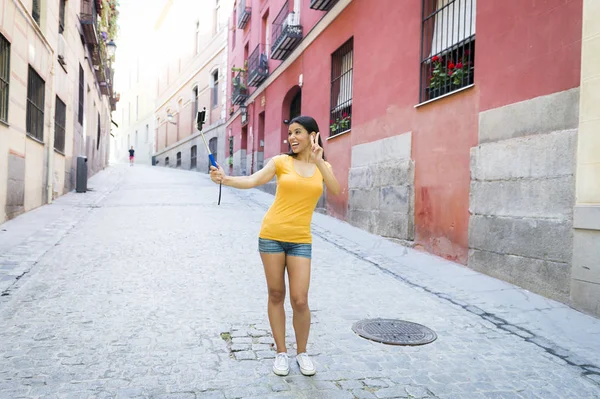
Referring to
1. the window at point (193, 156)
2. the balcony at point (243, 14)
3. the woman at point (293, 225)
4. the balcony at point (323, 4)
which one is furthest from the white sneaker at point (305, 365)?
the window at point (193, 156)

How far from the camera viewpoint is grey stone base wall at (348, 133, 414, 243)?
8.27 meters

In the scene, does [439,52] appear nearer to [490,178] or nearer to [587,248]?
[490,178]

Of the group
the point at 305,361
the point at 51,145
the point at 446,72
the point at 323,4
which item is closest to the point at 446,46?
the point at 446,72

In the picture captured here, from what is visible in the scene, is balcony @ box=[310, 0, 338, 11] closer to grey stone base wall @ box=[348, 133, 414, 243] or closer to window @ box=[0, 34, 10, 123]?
grey stone base wall @ box=[348, 133, 414, 243]

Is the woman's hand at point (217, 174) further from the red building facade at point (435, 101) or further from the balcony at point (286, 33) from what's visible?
the balcony at point (286, 33)

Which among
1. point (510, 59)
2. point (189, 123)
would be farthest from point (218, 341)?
point (189, 123)

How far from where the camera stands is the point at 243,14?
21422 mm

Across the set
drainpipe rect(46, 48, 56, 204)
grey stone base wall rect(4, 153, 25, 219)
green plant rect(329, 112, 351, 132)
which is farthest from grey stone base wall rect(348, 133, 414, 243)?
drainpipe rect(46, 48, 56, 204)

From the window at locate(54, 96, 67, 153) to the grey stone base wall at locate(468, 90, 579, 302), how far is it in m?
10.6

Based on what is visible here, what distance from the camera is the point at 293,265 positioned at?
10.6 ft

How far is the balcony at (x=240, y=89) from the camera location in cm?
2148

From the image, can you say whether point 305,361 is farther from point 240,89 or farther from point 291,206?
point 240,89

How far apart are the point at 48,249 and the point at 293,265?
5250 millimetres

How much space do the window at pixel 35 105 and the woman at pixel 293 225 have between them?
8522mm
